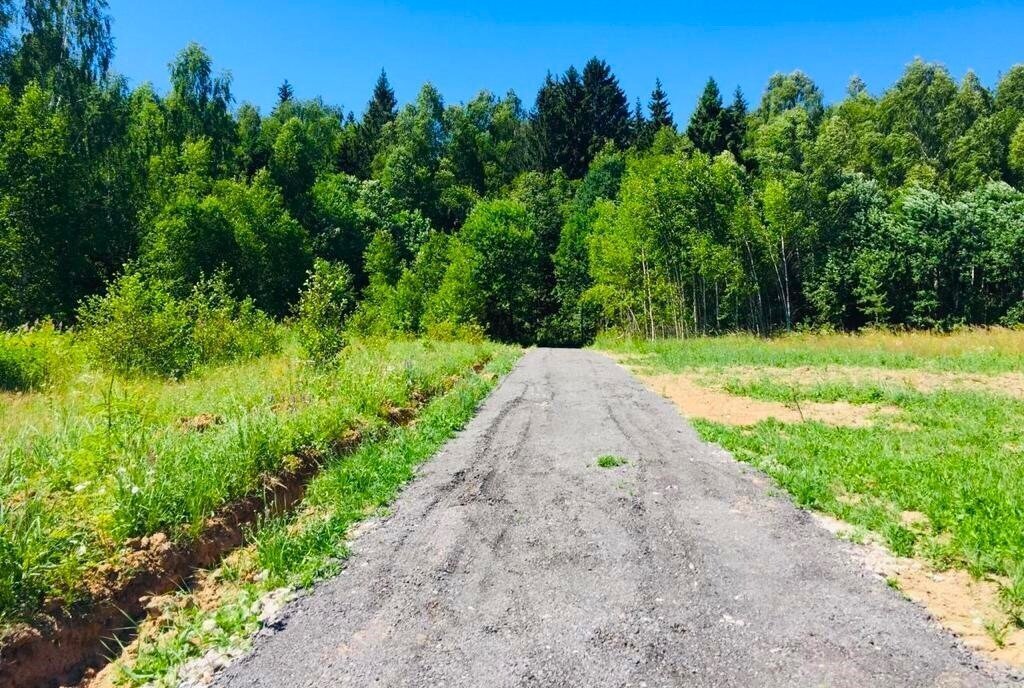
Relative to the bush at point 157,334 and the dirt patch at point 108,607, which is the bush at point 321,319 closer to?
the bush at point 157,334

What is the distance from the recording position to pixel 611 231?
45.4 metres

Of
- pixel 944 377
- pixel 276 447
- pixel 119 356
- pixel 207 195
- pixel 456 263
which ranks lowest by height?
pixel 944 377

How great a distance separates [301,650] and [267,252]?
51.8m

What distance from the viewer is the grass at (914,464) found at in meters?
4.49

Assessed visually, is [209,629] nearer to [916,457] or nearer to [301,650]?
[301,650]

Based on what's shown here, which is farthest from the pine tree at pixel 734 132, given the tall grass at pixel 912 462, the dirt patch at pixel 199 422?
the dirt patch at pixel 199 422

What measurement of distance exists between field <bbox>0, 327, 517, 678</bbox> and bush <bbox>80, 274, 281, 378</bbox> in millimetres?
5489

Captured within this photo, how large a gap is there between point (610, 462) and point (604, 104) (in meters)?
73.7

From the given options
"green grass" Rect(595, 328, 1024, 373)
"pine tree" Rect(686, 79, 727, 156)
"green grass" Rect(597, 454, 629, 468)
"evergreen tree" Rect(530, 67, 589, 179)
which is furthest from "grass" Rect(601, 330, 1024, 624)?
"evergreen tree" Rect(530, 67, 589, 179)

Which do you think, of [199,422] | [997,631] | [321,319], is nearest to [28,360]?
[321,319]

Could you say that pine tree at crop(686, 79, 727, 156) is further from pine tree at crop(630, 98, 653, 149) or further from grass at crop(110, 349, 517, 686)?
grass at crop(110, 349, 517, 686)

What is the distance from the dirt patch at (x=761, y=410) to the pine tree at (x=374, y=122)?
7512 cm

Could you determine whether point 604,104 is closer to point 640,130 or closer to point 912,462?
point 640,130

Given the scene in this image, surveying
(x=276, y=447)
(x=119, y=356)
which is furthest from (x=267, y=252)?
(x=276, y=447)
